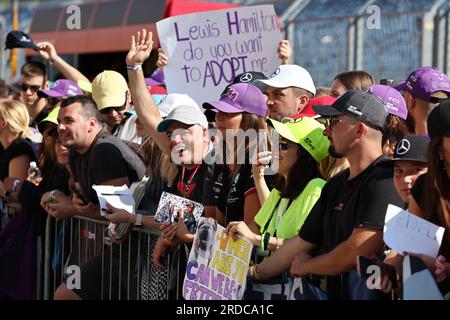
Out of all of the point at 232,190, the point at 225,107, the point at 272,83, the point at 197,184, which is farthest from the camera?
the point at 272,83

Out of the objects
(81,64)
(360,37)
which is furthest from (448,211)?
(81,64)

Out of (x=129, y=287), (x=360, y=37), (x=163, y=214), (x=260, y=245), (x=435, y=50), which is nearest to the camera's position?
(x=260, y=245)

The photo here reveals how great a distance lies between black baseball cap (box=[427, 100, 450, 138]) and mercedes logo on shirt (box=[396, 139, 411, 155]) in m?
0.31

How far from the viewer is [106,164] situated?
21.8ft

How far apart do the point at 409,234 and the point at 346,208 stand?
1.70ft

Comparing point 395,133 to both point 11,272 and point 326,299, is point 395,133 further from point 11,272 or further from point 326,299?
point 11,272

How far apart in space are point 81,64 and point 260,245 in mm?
14815

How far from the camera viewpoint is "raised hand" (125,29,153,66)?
6953mm

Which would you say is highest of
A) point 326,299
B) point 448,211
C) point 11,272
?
point 448,211

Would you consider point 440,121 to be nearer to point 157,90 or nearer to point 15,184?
point 157,90

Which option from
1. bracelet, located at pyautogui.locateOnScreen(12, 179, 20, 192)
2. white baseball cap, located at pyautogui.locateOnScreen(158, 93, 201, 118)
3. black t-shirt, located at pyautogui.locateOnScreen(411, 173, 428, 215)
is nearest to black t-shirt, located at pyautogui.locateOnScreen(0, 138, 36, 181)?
bracelet, located at pyautogui.locateOnScreen(12, 179, 20, 192)

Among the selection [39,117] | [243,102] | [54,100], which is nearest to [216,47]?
[243,102]

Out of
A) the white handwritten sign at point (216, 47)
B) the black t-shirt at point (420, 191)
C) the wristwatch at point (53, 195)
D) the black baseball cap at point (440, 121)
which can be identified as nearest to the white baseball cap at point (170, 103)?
the white handwritten sign at point (216, 47)
